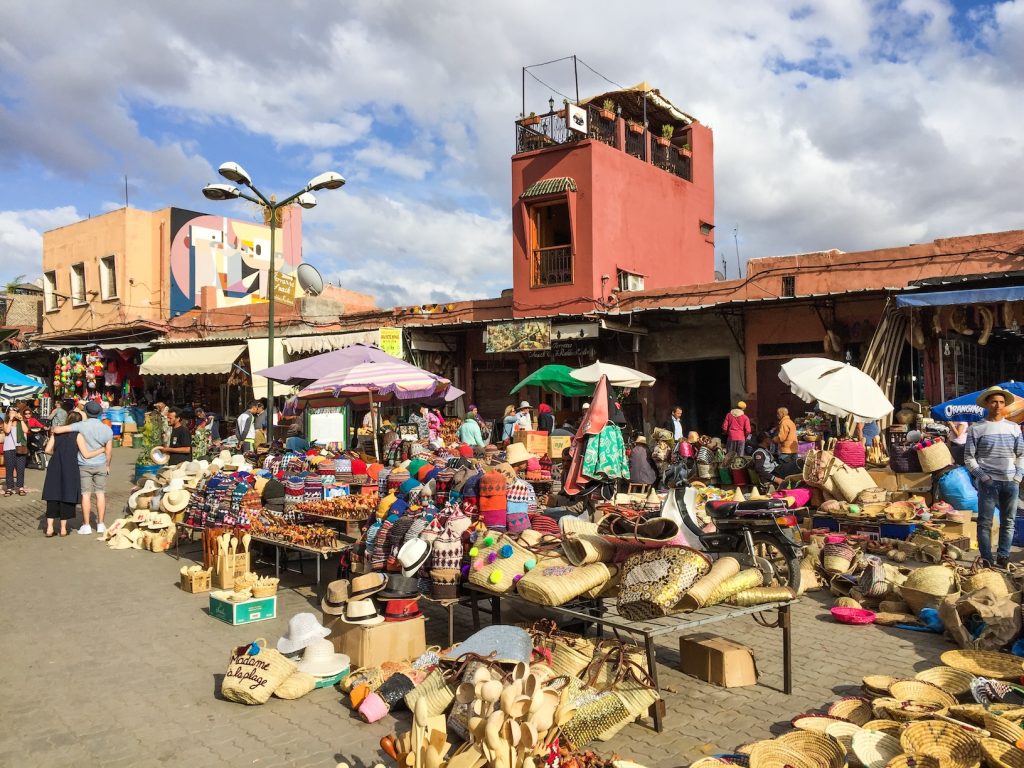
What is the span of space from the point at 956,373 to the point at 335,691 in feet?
39.7

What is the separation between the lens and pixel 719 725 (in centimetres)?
449

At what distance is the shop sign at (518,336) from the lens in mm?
16812

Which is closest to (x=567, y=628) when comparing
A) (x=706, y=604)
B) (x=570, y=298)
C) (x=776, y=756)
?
(x=706, y=604)

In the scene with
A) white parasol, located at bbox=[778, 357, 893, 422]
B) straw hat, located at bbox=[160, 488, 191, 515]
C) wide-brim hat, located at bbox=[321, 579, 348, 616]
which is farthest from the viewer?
white parasol, located at bbox=[778, 357, 893, 422]

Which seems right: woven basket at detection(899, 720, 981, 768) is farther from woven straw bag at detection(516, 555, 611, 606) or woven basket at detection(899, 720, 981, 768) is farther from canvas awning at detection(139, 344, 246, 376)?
canvas awning at detection(139, 344, 246, 376)

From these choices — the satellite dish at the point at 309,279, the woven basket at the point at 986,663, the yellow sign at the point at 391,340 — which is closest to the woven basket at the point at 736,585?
the woven basket at the point at 986,663

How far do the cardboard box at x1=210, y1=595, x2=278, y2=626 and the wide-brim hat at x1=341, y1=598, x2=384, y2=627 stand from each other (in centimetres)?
151

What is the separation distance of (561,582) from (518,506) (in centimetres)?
256

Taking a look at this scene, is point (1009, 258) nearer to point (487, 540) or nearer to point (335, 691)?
point (487, 540)

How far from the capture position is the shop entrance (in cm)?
1783

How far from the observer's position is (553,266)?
18.8m

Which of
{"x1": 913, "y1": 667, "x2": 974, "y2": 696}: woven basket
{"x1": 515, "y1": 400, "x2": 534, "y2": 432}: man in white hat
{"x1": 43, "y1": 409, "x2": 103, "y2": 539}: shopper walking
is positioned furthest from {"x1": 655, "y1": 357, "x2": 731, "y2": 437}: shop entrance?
{"x1": 913, "y1": 667, "x2": 974, "y2": 696}: woven basket

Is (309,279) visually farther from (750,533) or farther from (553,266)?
(750,533)

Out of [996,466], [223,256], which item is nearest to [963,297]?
[996,466]
